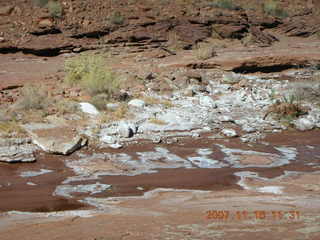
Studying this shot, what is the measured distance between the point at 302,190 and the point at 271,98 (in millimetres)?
5748

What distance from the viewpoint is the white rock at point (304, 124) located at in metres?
9.15

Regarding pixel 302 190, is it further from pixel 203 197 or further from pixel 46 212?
pixel 46 212

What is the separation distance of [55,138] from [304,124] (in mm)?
5303

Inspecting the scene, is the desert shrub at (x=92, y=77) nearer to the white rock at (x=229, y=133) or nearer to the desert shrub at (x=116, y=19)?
the white rock at (x=229, y=133)

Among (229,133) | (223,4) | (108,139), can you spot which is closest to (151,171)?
(108,139)

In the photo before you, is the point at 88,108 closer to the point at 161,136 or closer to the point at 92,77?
the point at 92,77

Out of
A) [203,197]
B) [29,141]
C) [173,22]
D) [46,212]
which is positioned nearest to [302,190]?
[203,197]

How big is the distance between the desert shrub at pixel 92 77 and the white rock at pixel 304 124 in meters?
4.16

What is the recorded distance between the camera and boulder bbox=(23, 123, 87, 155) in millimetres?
6977

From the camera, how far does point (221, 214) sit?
415cm

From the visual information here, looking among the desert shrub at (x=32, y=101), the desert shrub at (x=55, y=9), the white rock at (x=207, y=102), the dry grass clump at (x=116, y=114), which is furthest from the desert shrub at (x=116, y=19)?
the desert shrub at (x=32, y=101)
